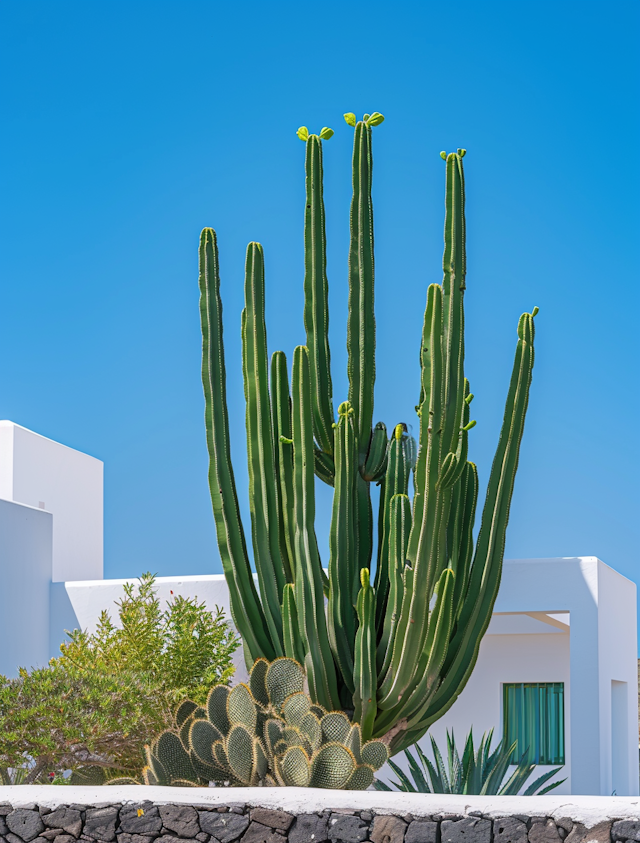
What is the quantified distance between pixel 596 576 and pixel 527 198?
810 centimetres

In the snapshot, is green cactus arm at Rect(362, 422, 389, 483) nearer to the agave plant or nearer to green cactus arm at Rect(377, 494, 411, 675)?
green cactus arm at Rect(377, 494, 411, 675)

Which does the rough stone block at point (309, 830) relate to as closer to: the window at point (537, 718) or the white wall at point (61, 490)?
the window at point (537, 718)

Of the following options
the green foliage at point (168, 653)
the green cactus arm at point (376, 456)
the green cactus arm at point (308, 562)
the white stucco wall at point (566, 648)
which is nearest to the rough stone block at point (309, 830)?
the green cactus arm at point (308, 562)

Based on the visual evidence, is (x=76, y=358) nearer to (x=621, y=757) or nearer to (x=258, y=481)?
(x=621, y=757)

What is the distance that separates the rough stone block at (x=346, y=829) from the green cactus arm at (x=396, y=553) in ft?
4.14

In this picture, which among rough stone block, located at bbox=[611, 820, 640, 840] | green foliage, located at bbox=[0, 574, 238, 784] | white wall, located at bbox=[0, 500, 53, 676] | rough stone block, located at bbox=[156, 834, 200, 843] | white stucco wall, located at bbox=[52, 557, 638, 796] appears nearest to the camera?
rough stone block, located at bbox=[611, 820, 640, 840]

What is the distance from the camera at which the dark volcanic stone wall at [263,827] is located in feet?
16.7

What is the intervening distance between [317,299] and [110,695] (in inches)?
113

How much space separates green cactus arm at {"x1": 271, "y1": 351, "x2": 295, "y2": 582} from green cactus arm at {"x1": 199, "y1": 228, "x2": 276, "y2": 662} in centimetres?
27

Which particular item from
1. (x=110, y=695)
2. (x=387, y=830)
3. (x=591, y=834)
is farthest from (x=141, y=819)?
(x=591, y=834)

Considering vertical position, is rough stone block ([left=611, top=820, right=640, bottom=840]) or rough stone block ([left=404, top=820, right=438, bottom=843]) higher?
rough stone block ([left=611, top=820, right=640, bottom=840])

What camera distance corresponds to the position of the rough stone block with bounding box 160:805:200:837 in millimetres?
5441

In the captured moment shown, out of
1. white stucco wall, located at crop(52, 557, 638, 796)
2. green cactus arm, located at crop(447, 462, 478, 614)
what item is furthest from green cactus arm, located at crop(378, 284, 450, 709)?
white stucco wall, located at crop(52, 557, 638, 796)

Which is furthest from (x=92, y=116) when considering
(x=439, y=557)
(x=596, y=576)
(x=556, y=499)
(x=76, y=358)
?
(x=439, y=557)
